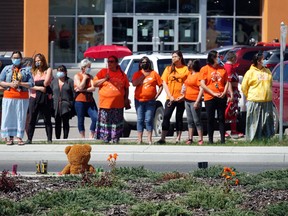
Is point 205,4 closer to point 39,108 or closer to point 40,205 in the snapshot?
point 39,108

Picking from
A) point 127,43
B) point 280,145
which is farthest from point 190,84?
point 127,43

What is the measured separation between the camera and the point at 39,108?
19.0 metres

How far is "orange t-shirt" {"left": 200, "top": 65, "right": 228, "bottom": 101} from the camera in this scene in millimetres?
18688

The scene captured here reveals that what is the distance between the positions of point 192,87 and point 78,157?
706 cm

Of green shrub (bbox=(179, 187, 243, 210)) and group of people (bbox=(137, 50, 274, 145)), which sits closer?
green shrub (bbox=(179, 187, 243, 210))

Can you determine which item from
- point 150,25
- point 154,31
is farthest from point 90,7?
point 154,31

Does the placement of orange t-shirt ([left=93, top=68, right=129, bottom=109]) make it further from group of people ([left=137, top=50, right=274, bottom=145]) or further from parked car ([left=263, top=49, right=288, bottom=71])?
parked car ([left=263, top=49, right=288, bottom=71])

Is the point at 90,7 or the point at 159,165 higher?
the point at 90,7

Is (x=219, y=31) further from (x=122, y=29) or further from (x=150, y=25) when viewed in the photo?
(x=122, y=29)

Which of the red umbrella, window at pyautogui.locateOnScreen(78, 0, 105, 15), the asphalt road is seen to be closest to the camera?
the asphalt road

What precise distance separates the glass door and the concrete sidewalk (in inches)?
1061

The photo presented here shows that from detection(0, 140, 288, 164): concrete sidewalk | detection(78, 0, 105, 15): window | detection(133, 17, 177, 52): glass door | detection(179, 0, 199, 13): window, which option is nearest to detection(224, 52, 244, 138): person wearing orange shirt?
detection(0, 140, 288, 164): concrete sidewalk

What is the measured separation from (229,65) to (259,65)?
47.6 inches

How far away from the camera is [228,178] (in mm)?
10805
